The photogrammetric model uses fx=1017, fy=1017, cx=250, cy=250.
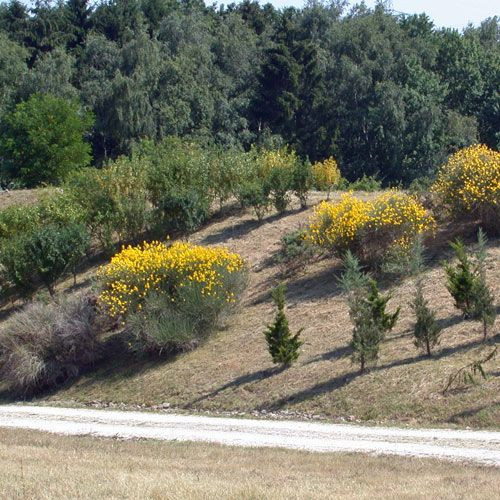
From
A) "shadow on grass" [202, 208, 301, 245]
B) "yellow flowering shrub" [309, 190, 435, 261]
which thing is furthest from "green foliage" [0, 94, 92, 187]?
"yellow flowering shrub" [309, 190, 435, 261]

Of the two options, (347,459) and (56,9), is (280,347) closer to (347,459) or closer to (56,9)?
(347,459)

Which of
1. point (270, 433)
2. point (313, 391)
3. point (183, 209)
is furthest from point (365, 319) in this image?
point (183, 209)

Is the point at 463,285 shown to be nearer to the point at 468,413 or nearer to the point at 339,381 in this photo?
the point at 339,381

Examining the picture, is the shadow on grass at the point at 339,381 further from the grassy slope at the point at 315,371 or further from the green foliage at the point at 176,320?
the green foliage at the point at 176,320

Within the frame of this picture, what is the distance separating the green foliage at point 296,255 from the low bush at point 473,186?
12.1 ft

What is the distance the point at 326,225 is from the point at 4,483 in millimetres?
15870

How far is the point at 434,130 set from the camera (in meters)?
51.1

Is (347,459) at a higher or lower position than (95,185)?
lower

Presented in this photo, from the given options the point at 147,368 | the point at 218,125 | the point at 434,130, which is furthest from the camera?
the point at 218,125

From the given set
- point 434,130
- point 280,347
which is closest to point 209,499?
point 280,347

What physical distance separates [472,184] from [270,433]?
36.8ft

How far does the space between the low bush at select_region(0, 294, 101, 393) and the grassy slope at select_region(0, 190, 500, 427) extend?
20.6 inches

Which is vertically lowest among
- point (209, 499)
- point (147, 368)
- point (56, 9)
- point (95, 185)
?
point (147, 368)

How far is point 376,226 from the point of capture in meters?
24.5
